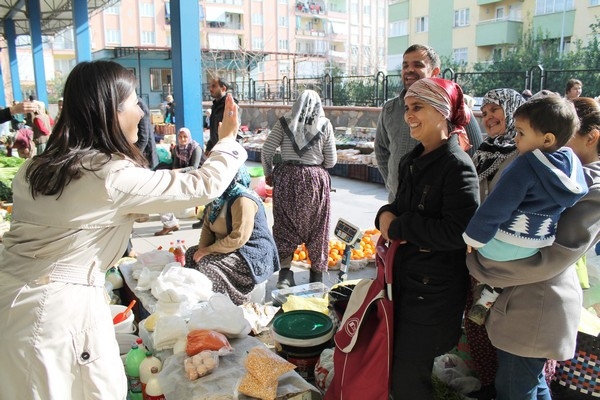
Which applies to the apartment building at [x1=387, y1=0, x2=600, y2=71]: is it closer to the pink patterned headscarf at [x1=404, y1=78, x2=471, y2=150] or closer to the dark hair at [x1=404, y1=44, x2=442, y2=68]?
the dark hair at [x1=404, y1=44, x2=442, y2=68]

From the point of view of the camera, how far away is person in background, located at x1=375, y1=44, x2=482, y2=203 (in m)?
3.30

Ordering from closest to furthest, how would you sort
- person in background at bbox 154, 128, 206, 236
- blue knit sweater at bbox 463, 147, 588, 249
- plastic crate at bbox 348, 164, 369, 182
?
blue knit sweater at bbox 463, 147, 588, 249 → person in background at bbox 154, 128, 206, 236 → plastic crate at bbox 348, 164, 369, 182

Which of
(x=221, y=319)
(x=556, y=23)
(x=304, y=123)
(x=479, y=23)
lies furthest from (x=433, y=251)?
(x=479, y=23)

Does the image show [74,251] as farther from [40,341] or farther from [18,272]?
[40,341]

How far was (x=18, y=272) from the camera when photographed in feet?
5.58

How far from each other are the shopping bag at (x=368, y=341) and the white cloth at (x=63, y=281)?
94cm

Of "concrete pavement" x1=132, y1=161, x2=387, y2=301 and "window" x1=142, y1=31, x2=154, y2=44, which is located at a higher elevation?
"window" x1=142, y1=31, x2=154, y2=44

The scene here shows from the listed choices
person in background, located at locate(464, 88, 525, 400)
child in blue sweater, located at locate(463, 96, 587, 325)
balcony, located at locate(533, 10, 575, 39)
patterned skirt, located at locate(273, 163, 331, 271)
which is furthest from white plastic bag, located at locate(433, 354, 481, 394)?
balcony, located at locate(533, 10, 575, 39)

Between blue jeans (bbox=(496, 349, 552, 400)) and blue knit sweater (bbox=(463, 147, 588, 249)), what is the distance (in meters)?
0.52

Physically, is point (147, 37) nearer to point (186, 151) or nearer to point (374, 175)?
point (374, 175)

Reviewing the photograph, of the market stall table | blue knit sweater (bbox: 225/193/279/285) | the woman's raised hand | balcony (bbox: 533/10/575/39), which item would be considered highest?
balcony (bbox: 533/10/575/39)

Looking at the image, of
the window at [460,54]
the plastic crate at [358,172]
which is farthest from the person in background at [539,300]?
the window at [460,54]

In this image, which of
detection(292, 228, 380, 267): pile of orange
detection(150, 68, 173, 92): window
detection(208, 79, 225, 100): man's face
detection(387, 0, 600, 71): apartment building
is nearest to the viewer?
detection(292, 228, 380, 267): pile of orange

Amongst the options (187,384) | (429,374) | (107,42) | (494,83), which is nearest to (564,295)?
(429,374)
